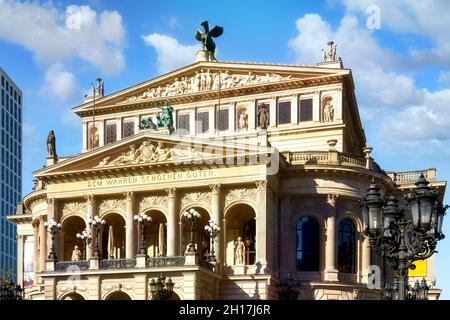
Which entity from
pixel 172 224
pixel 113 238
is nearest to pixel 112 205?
pixel 113 238

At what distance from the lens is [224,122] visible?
6850 centimetres

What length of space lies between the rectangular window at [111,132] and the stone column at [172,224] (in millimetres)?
15264

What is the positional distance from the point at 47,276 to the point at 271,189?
1648 cm

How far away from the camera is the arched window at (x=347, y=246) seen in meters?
59.8

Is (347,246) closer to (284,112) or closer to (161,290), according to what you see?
(284,112)

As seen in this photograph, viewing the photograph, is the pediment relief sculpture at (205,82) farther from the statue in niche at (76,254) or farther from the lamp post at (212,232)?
the lamp post at (212,232)

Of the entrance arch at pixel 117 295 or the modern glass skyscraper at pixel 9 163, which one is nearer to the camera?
the entrance arch at pixel 117 295

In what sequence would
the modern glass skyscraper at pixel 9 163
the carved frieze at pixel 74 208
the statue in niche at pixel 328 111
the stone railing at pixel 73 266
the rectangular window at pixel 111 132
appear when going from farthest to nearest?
1. the modern glass skyscraper at pixel 9 163
2. the rectangular window at pixel 111 132
3. the statue in niche at pixel 328 111
4. the carved frieze at pixel 74 208
5. the stone railing at pixel 73 266

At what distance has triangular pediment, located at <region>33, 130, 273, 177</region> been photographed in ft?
188

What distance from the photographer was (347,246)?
60250 millimetres

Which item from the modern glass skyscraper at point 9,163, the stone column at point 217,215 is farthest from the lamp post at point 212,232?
the modern glass skyscraper at point 9,163

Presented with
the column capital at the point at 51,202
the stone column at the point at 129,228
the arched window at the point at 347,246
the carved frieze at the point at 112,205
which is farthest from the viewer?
the column capital at the point at 51,202

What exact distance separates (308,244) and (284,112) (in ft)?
39.8
